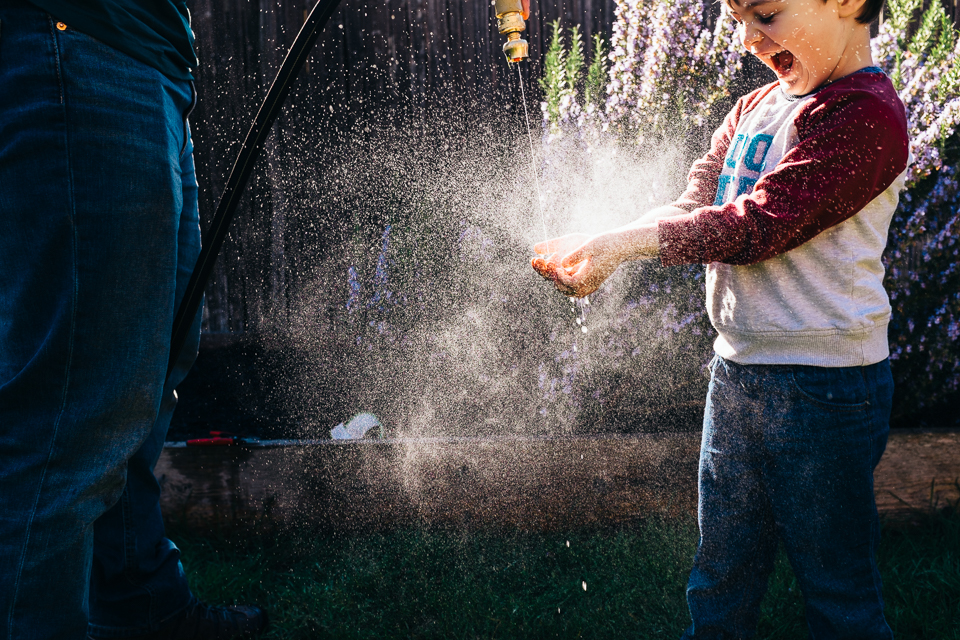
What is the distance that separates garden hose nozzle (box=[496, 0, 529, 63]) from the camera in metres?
1.33

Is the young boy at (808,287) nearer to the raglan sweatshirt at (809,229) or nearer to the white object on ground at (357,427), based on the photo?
the raglan sweatshirt at (809,229)

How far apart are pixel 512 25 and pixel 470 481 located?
4.72 ft

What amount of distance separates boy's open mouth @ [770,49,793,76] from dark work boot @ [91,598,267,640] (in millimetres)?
1886

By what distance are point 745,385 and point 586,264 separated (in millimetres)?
403

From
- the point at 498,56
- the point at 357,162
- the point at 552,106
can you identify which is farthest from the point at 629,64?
the point at 357,162

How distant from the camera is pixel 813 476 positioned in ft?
3.98

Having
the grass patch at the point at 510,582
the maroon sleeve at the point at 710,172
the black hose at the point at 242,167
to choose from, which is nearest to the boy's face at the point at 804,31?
the maroon sleeve at the point at 710,172

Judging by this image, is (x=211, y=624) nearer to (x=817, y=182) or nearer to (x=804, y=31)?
(x=817, y=182)

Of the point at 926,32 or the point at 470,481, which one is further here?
the point at 926,32

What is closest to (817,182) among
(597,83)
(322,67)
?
(597,83)

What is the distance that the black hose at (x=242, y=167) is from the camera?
1.33 meters

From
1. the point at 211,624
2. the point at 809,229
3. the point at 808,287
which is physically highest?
the point at 809,229

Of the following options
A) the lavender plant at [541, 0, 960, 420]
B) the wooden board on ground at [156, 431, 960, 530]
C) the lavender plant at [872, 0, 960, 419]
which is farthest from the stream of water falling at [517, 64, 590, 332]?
the lavender plant at [872, 0, 960, 419]

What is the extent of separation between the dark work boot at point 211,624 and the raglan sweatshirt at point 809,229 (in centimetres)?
144
